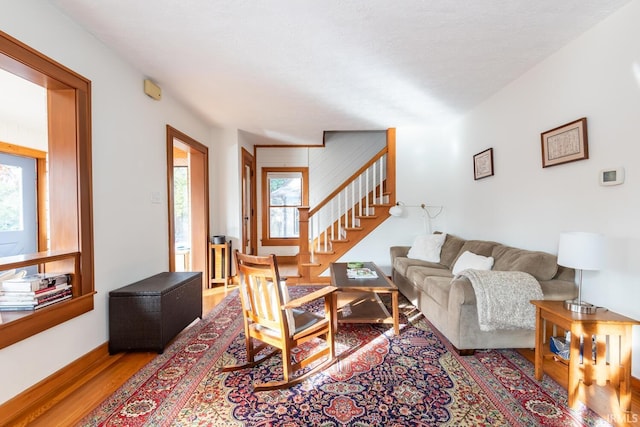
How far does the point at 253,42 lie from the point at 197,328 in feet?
8.86

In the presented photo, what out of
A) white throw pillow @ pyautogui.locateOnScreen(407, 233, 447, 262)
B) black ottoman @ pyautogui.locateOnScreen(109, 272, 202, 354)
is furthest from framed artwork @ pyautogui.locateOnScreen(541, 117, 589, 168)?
black ottoman @ pyautogui.locateOnScreen(109, 272, 202, 354)

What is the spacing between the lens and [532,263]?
2477 mm

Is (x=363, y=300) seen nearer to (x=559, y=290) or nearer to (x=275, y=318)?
(x=275, y=318)

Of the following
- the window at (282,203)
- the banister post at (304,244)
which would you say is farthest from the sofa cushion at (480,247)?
the window at (282,203)

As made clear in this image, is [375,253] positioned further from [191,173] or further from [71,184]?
[71,184]

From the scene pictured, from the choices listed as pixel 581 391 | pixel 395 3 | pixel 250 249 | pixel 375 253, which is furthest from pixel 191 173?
pixel 581 391

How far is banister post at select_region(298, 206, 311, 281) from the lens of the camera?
184 inches

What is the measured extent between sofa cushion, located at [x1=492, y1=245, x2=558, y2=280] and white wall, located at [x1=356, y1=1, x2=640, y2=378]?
222mm

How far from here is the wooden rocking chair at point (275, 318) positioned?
6.19 ft

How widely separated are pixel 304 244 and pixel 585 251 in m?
3.44

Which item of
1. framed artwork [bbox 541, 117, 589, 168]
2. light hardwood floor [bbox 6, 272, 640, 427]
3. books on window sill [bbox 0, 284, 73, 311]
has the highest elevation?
framed artwork [bbox 541, 117, 589, 168]

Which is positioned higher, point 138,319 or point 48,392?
point 138,319

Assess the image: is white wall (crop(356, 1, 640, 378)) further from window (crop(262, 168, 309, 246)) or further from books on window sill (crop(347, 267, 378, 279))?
window (crop(262, 168, 309, 246))

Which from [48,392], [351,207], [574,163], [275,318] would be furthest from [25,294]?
[351,207]
